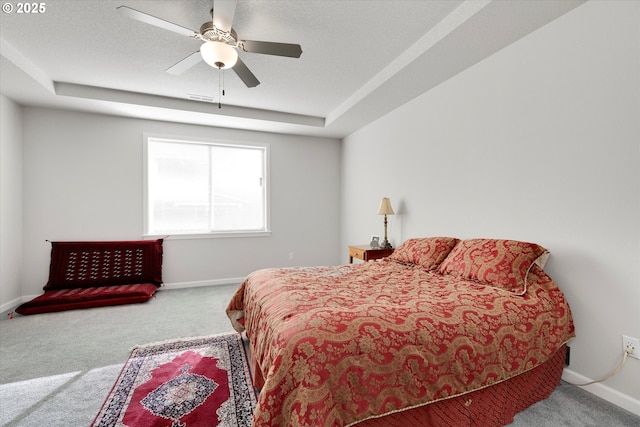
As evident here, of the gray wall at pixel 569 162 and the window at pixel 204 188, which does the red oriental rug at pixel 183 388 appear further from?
the window at pixel 204 188

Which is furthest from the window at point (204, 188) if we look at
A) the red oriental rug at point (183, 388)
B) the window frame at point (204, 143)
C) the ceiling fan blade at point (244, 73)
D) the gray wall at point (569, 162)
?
the gray wall at point (569, 162)

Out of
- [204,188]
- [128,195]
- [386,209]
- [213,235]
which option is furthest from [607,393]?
[128,195]

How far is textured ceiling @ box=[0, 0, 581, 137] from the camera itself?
2090 mm

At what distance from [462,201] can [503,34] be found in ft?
4.56

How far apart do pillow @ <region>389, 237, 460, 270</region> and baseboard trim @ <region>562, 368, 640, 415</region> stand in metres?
1.08

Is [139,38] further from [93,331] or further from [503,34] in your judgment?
[503,34]

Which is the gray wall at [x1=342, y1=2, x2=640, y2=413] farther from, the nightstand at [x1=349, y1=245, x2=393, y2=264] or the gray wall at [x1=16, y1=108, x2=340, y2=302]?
the gray wall at [x1=16, y1=108, x2=340, y2=302]

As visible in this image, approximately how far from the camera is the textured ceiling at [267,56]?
2.09 meters

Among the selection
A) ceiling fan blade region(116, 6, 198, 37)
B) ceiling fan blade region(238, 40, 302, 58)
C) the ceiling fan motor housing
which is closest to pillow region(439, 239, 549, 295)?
ceiling fan blade region(238, 40, 302, 58)

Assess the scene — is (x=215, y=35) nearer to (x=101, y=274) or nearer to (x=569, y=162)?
(x=569, y=162)

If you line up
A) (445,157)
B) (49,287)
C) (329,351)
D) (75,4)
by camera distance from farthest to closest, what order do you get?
(49,287), (445,157), (75,4), (329,351)

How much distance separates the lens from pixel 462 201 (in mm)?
2834

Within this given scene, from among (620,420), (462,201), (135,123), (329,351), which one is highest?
(135,123)

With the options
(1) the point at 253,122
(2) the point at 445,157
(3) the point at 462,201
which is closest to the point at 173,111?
(1) the point at 253,122
